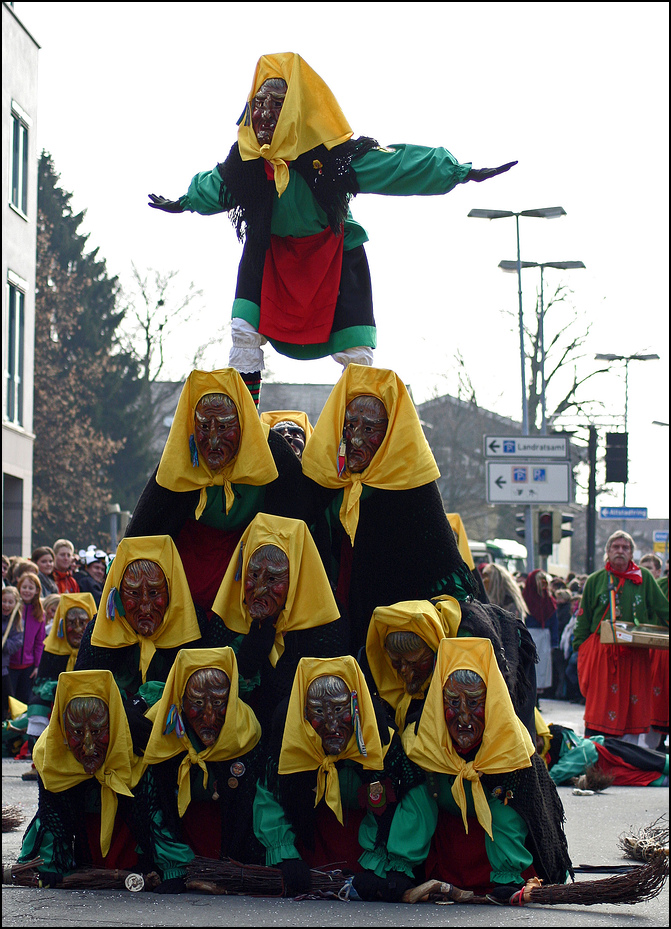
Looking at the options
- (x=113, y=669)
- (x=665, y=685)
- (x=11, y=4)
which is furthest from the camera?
(x=11, y=4)

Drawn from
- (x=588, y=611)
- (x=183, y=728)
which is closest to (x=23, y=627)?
(x=588, y=611)

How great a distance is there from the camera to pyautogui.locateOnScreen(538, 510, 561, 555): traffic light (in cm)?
1903

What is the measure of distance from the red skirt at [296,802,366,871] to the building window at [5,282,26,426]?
16980 mm

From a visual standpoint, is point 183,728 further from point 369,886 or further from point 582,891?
point 582,891

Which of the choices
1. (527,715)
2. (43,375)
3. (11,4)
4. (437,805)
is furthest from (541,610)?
(43,375)

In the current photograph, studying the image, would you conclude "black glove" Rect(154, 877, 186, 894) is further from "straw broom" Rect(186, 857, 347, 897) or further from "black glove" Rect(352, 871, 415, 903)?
"black glove" Rect(352, 871, 415, 903)

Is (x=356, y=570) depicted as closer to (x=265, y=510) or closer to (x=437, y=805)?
(x=265, y=510)

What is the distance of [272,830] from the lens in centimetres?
544

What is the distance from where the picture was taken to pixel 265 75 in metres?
6.48

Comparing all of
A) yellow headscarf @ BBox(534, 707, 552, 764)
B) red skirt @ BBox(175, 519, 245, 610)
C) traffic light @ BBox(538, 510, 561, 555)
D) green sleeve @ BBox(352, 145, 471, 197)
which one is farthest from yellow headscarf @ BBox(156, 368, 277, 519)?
traffic light @ BBox(538, 510, 561, 555)

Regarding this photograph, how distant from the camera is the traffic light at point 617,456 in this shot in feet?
83.9

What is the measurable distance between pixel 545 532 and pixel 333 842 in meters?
13.8

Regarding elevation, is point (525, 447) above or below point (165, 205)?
below

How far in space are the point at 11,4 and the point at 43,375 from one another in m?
17.5
